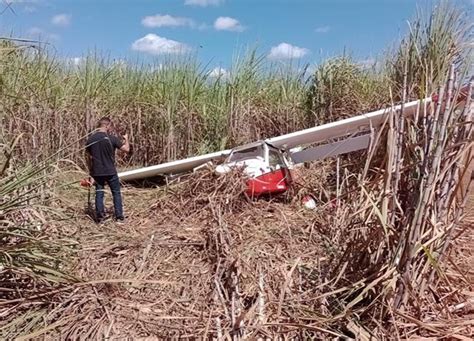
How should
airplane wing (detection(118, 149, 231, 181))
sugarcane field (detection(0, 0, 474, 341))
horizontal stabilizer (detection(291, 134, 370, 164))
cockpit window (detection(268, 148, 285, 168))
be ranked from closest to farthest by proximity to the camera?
sugarcane field (detection(0, 0, 474, 341)), horizontal stabilizer (detection(291, 134, 370, 164)), cockpit window (detection(268, 148, 285, 168)), airplane wing (detection(118, 149, 231, 181))

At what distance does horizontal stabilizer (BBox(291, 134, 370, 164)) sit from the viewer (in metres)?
4.48

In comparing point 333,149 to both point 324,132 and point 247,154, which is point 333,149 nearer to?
point 324,132

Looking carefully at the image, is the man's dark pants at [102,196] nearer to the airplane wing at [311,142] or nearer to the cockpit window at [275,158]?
the airplane wing at [311,142]

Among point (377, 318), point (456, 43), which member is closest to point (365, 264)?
point (377, 318)

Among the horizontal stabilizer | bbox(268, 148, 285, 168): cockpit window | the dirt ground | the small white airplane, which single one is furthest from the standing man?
the horizontal stabilizer

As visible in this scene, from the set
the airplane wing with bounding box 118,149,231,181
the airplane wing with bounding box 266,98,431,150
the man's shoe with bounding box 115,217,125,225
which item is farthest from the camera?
the airplane wing with bounding box 118,149,231,181

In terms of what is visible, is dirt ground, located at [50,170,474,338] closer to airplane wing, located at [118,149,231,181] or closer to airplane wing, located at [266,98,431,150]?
airplane wing, located at [266,98,431,150]

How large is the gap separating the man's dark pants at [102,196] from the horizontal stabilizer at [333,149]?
1.93 m

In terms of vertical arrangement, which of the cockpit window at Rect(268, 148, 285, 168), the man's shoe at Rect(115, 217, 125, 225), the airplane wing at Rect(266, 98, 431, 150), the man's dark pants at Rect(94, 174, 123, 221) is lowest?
the man's shoe at Rect(115, 217, 125, 225)

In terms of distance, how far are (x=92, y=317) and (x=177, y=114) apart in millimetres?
5339

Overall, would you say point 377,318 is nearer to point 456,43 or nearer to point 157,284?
point 157,284

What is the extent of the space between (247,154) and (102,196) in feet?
5.15

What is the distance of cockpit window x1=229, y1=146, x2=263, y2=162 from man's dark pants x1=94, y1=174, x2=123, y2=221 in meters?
1.23

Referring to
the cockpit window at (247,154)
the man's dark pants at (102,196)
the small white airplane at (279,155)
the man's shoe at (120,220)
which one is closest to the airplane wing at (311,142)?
the small white airplane at (279,155)
